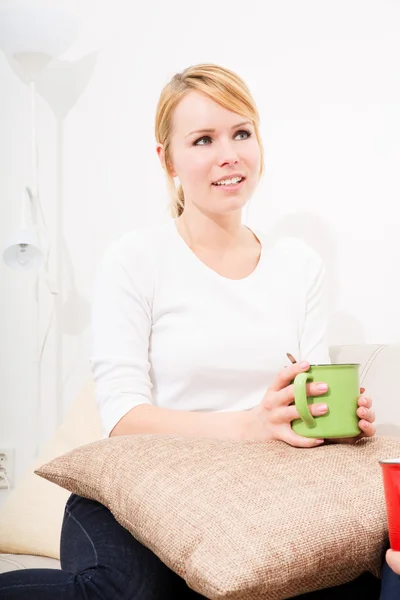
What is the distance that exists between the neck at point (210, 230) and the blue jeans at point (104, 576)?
562mm

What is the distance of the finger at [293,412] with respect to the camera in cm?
103

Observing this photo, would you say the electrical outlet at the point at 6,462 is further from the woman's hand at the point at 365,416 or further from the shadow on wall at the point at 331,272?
the woman's hand at the point at 365,416

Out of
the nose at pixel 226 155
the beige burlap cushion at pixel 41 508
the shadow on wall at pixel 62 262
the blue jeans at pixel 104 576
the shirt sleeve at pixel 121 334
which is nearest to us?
the blue jeans at pixel 104 576

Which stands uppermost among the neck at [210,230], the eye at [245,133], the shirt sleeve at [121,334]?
the eye at [245,133]

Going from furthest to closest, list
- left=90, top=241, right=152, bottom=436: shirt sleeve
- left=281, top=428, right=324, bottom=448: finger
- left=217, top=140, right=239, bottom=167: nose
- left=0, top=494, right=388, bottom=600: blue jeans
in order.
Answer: left=217, top=140, right=239, bottom=167: nose, left=90, top=241, right=152, bottom=436: shirt sleeve, left=281, top=428, right=324, bottom=448: finger, left=0, top=494, right=388, bottom=600: blue jeans

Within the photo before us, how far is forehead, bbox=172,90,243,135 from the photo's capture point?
1414 millimetres

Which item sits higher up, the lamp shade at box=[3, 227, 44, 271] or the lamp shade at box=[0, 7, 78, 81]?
the lamp shade at box=[0, 7, 78, 81]

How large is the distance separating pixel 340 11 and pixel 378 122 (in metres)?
0.30

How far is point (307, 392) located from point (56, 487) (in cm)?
80

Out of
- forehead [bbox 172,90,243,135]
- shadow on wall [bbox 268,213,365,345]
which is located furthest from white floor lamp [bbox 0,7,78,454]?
forehead [bbox 172,90,243,135]

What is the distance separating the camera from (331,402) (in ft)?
3.40

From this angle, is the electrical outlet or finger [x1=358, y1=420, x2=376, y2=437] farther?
the electrical outlet

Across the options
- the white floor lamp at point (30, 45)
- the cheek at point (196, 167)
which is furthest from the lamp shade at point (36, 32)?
the cheek at point (196, 167)

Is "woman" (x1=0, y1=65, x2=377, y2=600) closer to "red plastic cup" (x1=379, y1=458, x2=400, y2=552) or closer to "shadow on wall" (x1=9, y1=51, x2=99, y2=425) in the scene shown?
"red plastic cup" (x1=379, y1=458, x2=400, y2=552)
